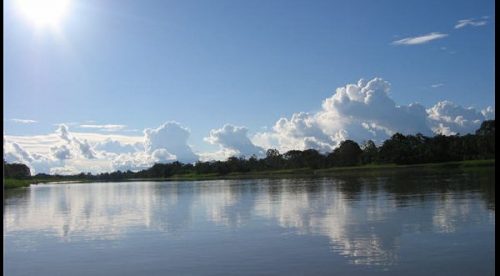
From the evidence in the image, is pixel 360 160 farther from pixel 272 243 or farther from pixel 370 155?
pixel 272 243

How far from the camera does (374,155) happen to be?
14338 centimetres

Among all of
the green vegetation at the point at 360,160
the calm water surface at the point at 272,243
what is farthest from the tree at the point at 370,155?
the calm water surface at the point at 272,243

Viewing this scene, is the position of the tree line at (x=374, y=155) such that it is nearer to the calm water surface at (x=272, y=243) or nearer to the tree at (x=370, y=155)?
the tree at (x=370, y=155)

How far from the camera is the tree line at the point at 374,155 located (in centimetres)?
11669

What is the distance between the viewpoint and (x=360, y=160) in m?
147

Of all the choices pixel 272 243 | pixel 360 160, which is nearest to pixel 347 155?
pixel 360 160

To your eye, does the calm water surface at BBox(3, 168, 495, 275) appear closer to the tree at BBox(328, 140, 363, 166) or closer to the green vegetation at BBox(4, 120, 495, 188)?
the green vegetation at BBox(4, 120, 495, 188)

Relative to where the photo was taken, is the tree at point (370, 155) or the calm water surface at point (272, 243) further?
the tree at point (370, 155)

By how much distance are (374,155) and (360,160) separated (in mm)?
4809

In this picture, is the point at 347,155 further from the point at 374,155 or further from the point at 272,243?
the point at 272,243

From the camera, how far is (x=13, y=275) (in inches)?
580

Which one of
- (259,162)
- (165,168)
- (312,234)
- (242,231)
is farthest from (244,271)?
(165,168)

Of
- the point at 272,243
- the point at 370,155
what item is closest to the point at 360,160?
the point at 370,155

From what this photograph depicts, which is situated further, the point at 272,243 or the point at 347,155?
the point at 347,155
